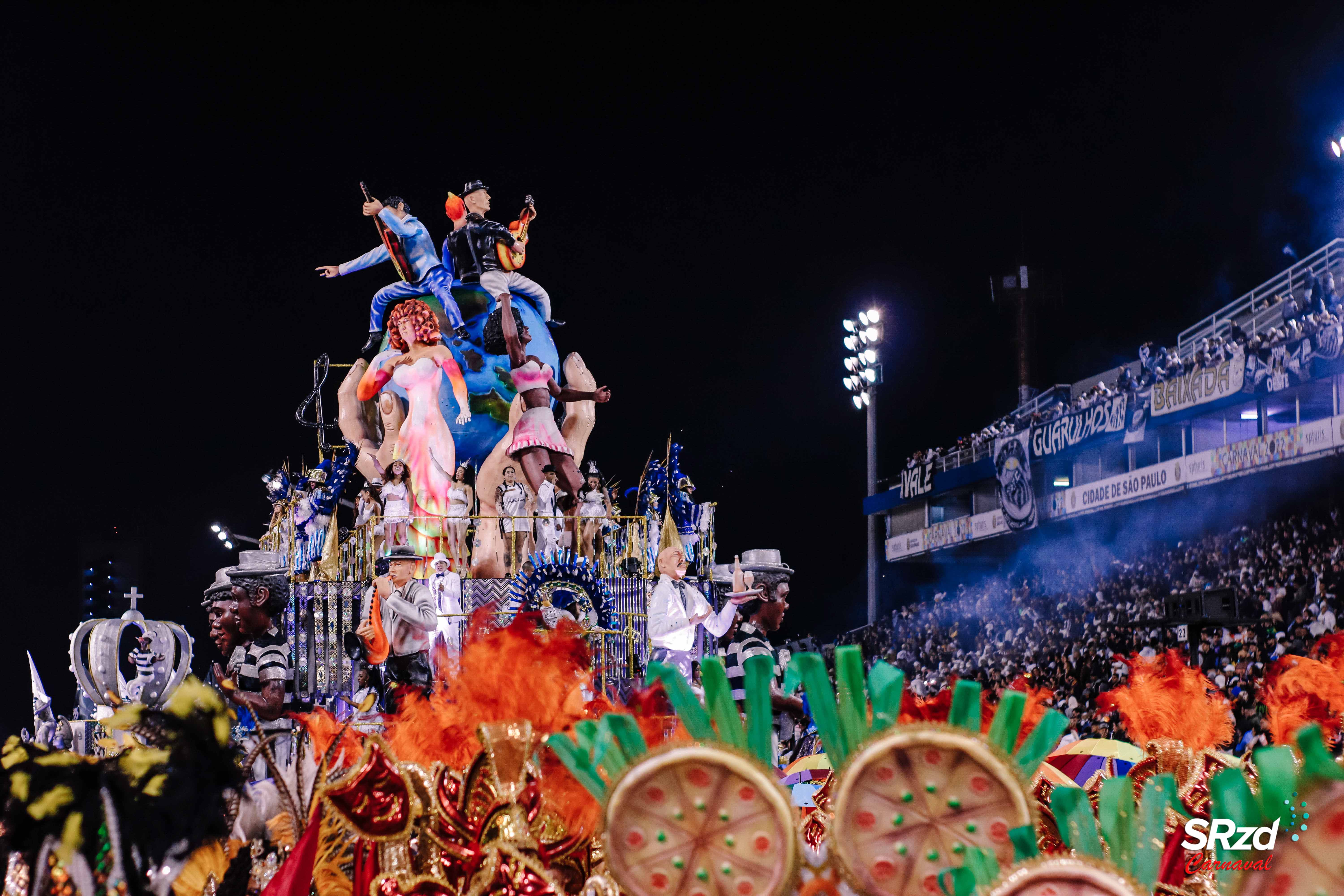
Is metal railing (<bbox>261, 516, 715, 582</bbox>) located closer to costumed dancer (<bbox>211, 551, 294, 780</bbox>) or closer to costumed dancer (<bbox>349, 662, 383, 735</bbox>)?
costumed dancer (<bbox>349, 662, 383, 735</bbox>)

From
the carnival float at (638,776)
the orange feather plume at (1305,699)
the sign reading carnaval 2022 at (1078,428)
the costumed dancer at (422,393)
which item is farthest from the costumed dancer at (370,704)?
the sign reading carnaval 2022 at (1078,428)

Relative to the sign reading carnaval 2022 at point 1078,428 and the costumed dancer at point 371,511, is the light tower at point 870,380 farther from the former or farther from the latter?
the costumed dancer at point 371,511

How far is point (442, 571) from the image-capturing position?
12555 mm

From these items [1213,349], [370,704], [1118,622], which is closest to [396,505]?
[370,704]

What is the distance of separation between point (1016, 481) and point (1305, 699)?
16387 mm

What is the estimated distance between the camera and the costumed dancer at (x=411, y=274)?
14555 mm

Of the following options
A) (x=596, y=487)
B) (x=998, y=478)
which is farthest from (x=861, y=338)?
(x=596, y=487)

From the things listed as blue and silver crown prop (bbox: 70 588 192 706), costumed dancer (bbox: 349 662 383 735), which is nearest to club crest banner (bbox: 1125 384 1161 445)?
costumed dancer (bbox: 349 662 383 735)

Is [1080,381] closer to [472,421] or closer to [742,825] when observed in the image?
[472,421]

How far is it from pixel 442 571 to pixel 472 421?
8.70ft

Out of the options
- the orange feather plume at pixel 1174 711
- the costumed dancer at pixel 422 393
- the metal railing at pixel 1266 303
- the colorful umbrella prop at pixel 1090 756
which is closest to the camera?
the orange feather plume at pixel 1174 711

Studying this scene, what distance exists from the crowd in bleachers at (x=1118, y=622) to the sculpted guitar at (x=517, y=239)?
706 centimetres

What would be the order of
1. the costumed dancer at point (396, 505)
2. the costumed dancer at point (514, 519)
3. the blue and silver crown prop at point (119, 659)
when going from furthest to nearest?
the costumed dancer at point (514, 519) → the costumed dancer at point (396, 505) → the blue and silver crown prop at point (119, 659)

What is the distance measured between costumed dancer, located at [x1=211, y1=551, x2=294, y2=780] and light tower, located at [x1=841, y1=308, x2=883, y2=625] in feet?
58.2
